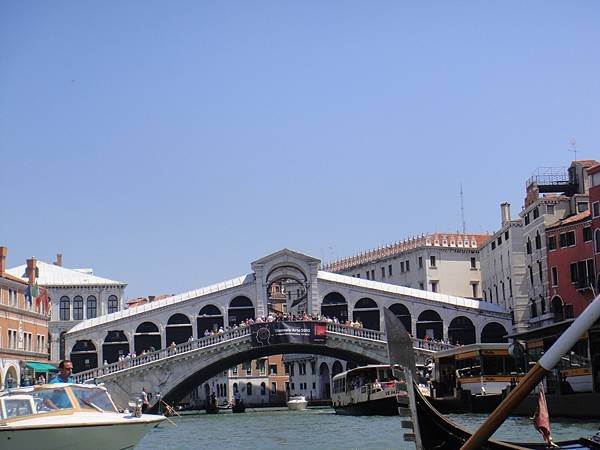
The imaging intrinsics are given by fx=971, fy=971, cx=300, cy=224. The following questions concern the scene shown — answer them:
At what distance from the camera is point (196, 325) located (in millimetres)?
37719

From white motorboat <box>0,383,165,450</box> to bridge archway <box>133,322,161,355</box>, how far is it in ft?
85.9

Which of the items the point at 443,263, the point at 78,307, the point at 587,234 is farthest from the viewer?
the point at 443,263

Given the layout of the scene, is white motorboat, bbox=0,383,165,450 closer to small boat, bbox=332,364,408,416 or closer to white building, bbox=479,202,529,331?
small boat, bbox=332,364,408,416

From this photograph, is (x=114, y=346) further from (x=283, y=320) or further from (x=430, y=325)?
(x=430, y=325)

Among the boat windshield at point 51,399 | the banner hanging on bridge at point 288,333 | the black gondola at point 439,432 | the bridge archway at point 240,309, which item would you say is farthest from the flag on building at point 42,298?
the black gondola at point 439,432

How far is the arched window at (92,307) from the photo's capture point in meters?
43.6

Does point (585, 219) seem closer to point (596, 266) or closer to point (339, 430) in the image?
point (596, 266)

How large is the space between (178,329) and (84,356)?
12.6 feet

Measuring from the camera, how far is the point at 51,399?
11.5 m

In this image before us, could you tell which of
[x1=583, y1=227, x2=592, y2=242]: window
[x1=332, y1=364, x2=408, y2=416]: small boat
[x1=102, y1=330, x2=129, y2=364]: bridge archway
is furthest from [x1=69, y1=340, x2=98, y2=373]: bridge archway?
[x1=583, y1=227, x2=592, y2=242]: window

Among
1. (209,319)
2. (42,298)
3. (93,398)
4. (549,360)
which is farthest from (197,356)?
(549,360)

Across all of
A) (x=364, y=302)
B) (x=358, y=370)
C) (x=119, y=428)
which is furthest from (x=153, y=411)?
(x=119, y=428)

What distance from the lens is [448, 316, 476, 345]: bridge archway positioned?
38469mm

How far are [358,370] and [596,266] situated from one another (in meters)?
8.14
